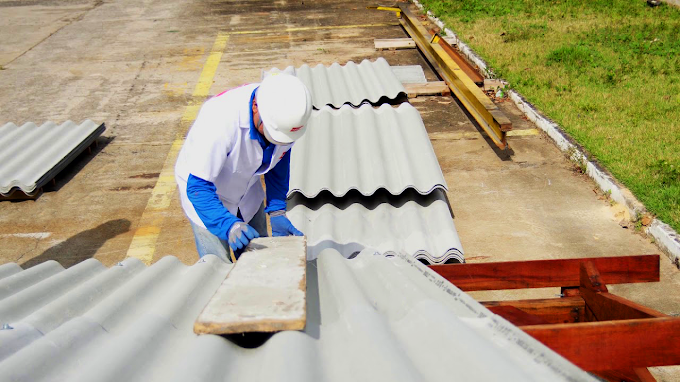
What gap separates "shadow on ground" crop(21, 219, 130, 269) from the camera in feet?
16.4

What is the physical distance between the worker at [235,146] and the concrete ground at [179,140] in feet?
6.07

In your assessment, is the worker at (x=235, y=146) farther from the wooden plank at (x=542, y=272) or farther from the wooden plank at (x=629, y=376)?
the wooden plank at (x=629, y=376)

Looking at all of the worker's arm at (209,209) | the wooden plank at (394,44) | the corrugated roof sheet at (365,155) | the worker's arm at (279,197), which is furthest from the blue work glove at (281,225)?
the wooden plank at (394,44)

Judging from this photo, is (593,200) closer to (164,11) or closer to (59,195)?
(59,195)

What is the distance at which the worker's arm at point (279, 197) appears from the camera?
11.7 feet

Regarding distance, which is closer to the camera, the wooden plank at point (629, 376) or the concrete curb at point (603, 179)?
the wooden plank at point (629, 376)

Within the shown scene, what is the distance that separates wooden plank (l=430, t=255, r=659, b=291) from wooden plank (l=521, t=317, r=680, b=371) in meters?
0.84

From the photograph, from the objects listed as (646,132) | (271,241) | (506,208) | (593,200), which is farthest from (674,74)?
(271,241)

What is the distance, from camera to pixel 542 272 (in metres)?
3.04

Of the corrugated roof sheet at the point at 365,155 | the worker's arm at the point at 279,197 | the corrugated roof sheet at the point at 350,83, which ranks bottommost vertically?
the corrugated roof sheet at the point at 350,83

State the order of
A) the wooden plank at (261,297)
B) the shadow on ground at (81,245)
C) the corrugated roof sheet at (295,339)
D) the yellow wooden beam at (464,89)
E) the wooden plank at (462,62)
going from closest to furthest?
1. the corrugated roof sheet at (295,339)
2. the wooden plank at (261,297)
3. the shadow on ground at (81,245)
4. the yellow wooden beam at (464,89)
5. the wooden plank at (462,62)

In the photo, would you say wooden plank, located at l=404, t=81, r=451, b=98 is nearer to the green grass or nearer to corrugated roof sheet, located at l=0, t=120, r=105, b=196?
the green grass

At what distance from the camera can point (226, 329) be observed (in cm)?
195

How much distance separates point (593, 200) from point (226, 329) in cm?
481
